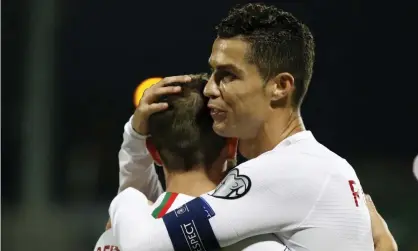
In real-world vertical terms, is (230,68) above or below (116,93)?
above

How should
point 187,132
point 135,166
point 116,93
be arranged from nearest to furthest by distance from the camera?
point 187,132 < point 135,166 < point 116,93

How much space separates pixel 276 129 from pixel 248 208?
201mm

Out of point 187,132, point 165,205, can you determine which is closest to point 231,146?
point 187,132

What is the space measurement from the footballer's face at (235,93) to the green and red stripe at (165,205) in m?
0.14

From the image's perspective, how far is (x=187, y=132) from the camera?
4.89 ft

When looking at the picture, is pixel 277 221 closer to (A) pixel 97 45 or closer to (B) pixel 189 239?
(B) pixel 189 239

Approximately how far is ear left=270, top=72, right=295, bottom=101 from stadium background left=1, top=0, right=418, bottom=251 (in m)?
2.12

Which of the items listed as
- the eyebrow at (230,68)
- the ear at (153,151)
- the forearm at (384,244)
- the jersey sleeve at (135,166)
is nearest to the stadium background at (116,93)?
the jersey sleeve at (135,166)

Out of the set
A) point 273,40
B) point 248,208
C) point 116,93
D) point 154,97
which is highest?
point 273,40

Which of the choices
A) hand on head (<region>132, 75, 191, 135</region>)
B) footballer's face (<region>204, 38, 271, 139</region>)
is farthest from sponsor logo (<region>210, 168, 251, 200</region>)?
hand on head (<region>132, 75, 191, 135</region>)

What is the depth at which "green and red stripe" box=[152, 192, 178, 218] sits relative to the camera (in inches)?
54.4

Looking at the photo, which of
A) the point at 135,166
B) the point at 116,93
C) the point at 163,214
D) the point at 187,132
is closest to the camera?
the point at 163,214

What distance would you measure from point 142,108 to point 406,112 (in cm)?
278

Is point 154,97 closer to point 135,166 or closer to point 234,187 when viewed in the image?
point 135,166
